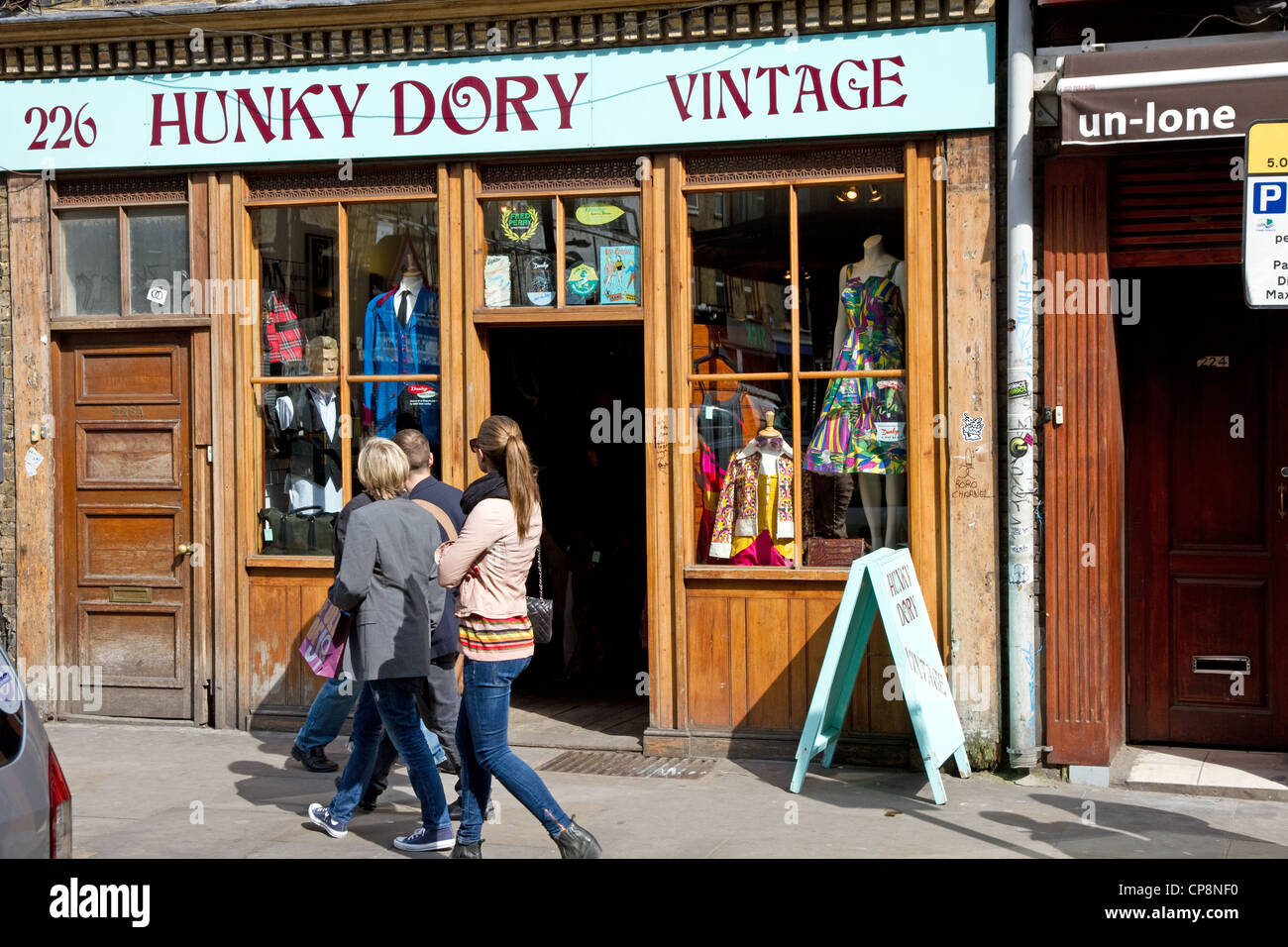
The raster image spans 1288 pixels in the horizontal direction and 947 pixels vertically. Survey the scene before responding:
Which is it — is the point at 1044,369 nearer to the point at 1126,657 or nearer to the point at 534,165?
the point at 1126,657

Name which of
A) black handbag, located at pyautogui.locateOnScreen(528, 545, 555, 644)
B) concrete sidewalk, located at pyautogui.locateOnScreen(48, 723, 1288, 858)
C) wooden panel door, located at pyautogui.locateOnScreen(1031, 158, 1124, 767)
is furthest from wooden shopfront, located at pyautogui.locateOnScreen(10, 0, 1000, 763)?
black handbag, located at pyautogui.locateOnScreen(528, 545, 555, 644)

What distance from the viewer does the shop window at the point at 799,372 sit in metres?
8.16

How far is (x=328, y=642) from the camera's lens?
268 inches

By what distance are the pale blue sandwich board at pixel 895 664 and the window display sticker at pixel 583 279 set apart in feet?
8.08

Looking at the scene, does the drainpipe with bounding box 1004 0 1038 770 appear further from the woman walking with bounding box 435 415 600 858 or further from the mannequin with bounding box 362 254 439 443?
the mannequin with bounding box 362 254 439 443

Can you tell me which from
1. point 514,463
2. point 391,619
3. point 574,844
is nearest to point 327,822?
point 391,619

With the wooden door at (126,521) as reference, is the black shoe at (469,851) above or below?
below

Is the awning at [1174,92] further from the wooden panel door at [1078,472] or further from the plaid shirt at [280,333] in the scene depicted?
the plaid shirt at [280,333]

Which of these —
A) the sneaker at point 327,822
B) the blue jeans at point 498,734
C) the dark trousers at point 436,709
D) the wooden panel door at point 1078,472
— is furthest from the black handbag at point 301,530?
the wooden panel door at point 1078,472

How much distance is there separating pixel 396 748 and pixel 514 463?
1.44m

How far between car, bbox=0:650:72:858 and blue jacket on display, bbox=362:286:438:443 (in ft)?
16.0

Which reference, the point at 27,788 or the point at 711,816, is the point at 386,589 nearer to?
the point at 711,816

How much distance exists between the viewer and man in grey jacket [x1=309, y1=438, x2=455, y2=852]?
609 centimetres
